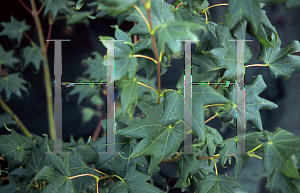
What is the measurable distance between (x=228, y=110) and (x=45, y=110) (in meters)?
1.15

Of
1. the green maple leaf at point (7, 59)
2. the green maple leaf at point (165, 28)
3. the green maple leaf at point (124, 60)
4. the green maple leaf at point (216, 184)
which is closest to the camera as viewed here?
the green maple leaf at point (165, 28)

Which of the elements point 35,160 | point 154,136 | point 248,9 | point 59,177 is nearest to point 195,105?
point 154,136

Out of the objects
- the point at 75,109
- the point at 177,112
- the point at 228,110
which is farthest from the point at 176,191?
the point at 177,112

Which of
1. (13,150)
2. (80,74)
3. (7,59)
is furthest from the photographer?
(80,74)

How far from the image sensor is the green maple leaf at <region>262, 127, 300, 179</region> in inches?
18.4

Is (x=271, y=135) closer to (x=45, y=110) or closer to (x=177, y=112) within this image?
(x=177, y=112)

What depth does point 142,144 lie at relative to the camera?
494 millimetres

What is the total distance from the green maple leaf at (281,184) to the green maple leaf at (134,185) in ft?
0.79

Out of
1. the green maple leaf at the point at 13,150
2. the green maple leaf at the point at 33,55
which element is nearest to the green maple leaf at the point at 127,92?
the green maple leaf at the point at 13,150

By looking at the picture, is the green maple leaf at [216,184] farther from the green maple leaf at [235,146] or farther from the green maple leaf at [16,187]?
the green maple leaf at [16,187]

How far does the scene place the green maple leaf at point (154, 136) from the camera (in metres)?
0.49

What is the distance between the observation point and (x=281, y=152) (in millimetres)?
491

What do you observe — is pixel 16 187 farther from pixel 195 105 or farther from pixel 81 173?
pixel 195 105

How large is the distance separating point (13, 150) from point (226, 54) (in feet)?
2.03
